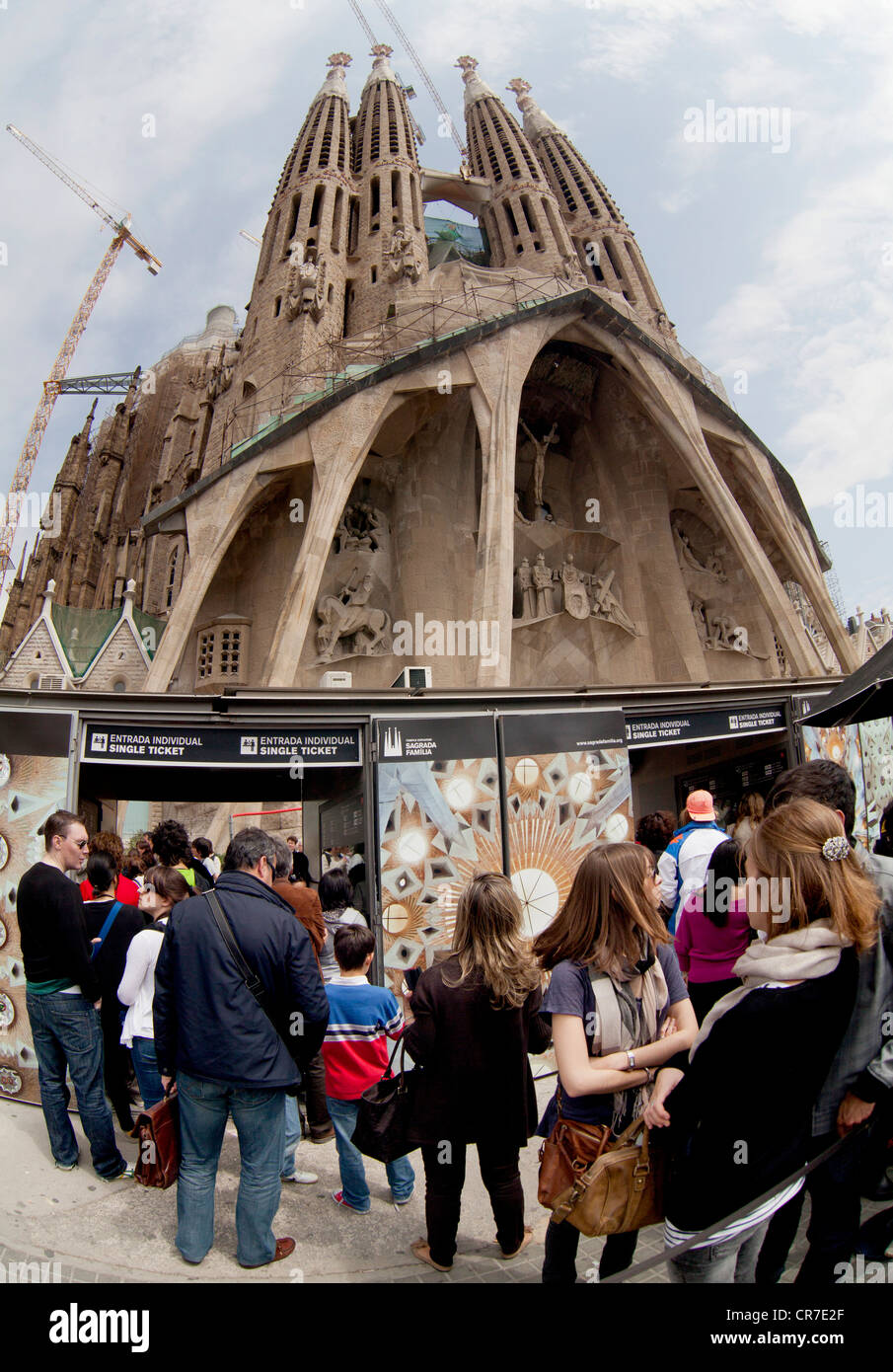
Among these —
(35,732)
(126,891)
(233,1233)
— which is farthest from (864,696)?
(35,732)

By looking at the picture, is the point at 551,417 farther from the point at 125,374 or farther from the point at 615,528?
the point at 125,374

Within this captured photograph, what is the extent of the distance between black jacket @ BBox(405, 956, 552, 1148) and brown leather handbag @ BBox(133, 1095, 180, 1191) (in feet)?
3.66

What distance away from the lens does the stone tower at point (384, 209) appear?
26.3 meters

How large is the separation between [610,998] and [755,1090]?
0.55m

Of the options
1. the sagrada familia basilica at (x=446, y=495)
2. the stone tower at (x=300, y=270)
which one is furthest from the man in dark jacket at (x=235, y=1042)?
the stone tower at (x=300, y=270)

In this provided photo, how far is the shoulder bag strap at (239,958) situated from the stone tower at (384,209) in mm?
23774

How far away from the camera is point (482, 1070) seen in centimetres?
318

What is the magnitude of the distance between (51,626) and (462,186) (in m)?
27.7

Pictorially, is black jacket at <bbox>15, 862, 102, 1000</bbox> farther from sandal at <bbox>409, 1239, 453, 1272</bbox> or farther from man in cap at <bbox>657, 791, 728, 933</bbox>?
man in cap at <bbox>657, 791, 728, 933</bbox>

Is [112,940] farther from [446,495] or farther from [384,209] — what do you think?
[384,209]

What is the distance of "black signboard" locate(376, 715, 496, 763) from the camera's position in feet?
23.6

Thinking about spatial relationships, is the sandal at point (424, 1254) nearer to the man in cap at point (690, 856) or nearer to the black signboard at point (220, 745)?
the man in cap at point (690, 856)

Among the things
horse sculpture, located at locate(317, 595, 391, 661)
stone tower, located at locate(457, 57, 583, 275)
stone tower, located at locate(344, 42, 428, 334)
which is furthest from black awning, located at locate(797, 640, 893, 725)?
stone tower, located at locate(457, 57, 583, 275)

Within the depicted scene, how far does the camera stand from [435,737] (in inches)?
289
